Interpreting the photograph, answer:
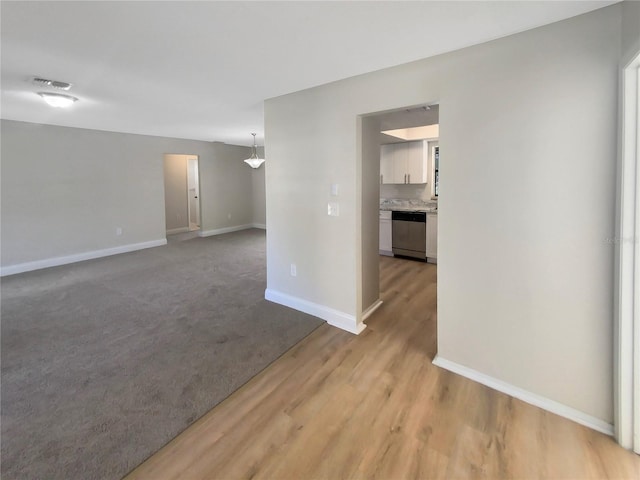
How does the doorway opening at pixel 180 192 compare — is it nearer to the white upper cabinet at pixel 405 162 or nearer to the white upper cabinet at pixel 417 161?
the white upper cabinet at pixel 405 162

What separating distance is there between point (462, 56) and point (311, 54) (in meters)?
1.05

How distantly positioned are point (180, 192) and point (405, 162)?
6480mm

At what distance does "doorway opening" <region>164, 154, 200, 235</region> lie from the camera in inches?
337

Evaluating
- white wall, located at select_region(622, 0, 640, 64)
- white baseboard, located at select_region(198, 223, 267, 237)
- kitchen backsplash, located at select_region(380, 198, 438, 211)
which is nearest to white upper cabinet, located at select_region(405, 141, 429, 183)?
kitchen backsplash, located at select_region(380, 198, 438, 211)

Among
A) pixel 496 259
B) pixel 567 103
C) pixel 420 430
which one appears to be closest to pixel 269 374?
pixel 420 430

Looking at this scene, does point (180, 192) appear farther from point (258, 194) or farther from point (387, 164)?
point (387, 164)

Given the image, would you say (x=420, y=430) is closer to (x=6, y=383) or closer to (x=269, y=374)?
(x=269, y=374)

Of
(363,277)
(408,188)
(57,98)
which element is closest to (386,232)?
(408,188)

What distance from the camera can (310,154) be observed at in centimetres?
311

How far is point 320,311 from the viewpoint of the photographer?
3.27 m

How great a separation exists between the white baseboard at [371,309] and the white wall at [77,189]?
5390 mm

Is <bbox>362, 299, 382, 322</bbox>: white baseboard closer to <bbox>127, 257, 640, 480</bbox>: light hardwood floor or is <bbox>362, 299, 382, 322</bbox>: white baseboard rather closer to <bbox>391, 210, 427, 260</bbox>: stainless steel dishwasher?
<bbox>127, 257, 640, 480</bbox>: light hardwood floor

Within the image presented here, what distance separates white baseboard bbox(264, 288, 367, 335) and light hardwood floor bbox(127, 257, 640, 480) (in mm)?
477

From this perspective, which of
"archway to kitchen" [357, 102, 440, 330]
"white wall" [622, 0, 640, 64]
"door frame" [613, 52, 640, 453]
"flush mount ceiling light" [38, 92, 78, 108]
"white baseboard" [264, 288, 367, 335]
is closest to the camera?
"white wall" [622, 0, 640, 64]
